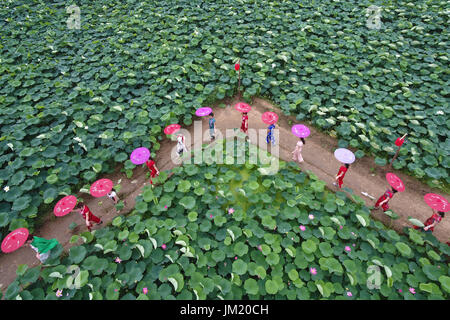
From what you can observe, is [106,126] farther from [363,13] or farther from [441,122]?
[363,13]

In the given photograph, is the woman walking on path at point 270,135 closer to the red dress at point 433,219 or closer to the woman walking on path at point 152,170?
the woman walking on path at point 152,170

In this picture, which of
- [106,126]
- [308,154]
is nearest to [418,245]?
[308,154]

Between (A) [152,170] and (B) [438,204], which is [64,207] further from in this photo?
(B) [438,204]

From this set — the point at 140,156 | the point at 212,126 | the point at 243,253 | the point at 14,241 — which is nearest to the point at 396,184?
the point at 243,253

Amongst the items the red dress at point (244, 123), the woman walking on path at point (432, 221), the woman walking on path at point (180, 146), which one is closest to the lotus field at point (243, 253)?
the woman walking on path at point (432, 221)

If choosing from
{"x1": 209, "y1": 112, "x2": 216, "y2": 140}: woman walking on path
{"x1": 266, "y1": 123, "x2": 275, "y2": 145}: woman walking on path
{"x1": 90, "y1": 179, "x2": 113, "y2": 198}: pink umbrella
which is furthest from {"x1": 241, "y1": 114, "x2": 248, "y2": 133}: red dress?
{"x1": 90, "y1": 179, "x2": 113, "y2": 198}: pink umbrella
